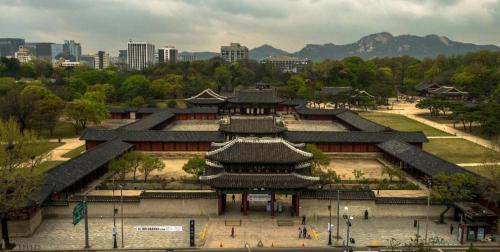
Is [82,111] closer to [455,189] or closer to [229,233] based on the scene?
[229,233]

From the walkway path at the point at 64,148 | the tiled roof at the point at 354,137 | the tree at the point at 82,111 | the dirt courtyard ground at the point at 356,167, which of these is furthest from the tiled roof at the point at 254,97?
the walkway path at the point at 64,148

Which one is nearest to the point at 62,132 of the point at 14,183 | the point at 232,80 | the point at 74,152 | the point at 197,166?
the point at 74,152

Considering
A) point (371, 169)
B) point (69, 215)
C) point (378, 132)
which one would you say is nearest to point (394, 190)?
point (371, 169)

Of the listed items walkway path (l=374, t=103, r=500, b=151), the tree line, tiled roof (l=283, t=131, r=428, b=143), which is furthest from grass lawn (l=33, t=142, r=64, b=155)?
walkway path (l=374, t=103, r=500, b=151)

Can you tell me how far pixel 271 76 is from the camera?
184875 mm

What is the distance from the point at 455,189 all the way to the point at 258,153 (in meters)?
17.5

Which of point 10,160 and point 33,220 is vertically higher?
point 10,160

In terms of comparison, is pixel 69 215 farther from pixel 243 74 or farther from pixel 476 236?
pixel 243 74

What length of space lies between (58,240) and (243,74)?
A: 147m

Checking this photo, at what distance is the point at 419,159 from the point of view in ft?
174

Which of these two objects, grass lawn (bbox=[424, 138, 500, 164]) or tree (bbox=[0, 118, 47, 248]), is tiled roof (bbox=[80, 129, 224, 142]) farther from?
grass lawn (bbox=[424, 138, 500, 164])

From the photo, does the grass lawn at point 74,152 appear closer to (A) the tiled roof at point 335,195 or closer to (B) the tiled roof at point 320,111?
(A) the tiled roof at point 335,195

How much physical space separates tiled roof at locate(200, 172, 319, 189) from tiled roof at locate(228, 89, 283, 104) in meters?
54.7

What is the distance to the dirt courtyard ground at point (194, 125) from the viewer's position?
8781 cm
